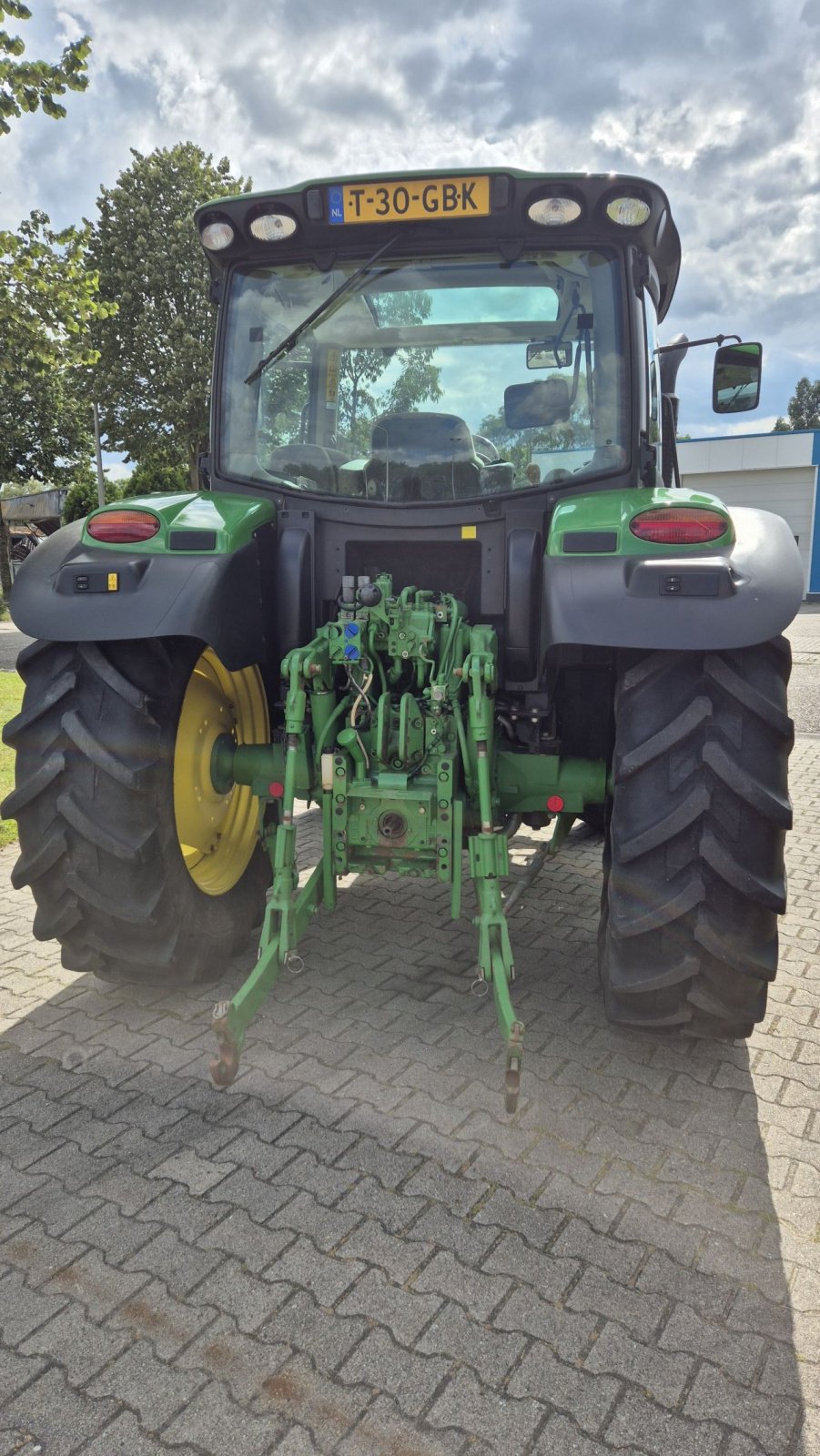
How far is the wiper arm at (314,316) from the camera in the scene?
3291mm

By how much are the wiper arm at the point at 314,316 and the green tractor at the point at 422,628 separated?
2cm

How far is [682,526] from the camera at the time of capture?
2.71 m

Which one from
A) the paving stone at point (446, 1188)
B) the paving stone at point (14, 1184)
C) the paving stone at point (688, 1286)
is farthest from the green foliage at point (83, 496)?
the paving stone at point (688, 1286)

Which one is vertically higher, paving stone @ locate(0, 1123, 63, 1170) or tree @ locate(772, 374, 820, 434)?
tree @ locate(772, 374, 820, 434)

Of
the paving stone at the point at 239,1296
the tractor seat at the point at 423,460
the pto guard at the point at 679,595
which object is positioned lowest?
the paving stone at the point at 239,1296

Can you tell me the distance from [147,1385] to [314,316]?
3.11 metres

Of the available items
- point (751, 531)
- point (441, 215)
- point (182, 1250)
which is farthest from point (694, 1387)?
point (441, 215)

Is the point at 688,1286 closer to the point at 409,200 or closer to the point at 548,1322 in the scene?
the point at 548,1322

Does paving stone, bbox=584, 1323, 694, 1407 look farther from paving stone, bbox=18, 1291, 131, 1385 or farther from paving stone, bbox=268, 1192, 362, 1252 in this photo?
paving stone, bbox=18, 1291, 131, 1385

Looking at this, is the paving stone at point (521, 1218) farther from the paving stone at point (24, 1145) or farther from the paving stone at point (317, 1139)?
the paving stone at point (24, 1145)

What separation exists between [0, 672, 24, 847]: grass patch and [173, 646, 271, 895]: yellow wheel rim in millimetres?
2058

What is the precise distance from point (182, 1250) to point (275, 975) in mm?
795

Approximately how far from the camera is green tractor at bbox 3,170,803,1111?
2.66 metres

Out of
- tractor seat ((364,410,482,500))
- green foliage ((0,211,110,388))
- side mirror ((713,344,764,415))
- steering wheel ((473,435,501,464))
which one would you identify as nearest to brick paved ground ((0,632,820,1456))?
tractor seat ((364,410,482,500))
